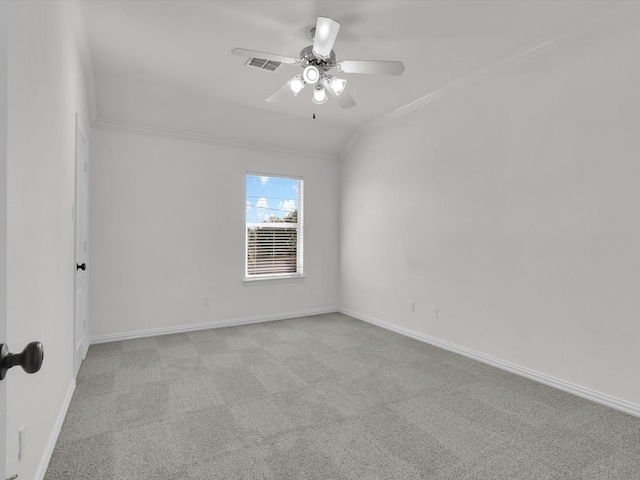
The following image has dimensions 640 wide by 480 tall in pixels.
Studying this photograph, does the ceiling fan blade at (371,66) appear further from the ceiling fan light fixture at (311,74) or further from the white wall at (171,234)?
the white wall at (171,234)

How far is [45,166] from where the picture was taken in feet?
5.97

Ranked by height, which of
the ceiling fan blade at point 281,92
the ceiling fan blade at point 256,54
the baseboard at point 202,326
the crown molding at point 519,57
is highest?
the crown molding at point 519,57

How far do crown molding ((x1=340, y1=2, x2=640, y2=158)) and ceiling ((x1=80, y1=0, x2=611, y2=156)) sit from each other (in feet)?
0.12

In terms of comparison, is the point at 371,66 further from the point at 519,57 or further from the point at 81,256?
the point at 81,256

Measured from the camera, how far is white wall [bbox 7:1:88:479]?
1336 mm

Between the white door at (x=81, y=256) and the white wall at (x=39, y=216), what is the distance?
39 centimetres

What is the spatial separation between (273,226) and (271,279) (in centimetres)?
74

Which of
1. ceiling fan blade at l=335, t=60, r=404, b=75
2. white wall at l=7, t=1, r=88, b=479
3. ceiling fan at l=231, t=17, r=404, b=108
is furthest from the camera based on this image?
ceiling fan blade at l=335, t=60, r=404, b=75

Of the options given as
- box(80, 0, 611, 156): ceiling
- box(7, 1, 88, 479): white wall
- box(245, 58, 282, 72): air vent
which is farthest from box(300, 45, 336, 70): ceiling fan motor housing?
box(7, 1, 88, 479): white wall

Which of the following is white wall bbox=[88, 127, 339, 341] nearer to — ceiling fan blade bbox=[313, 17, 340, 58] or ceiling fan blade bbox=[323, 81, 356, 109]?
ceiling fan blade bbox=[323, 81, 356, 109]

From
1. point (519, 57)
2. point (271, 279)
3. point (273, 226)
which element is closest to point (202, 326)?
point (271, 279)

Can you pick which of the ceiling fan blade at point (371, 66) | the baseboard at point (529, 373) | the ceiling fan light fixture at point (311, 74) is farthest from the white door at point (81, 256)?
the baseboard at point (529, 373)

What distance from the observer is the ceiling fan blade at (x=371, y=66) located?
248cm

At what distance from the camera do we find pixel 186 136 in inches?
174
